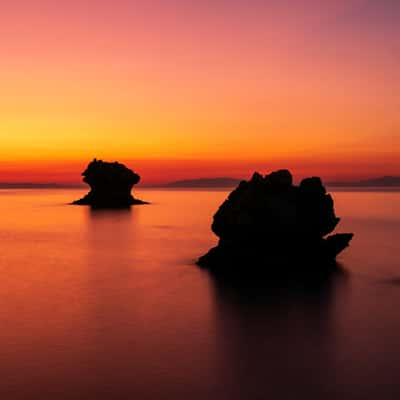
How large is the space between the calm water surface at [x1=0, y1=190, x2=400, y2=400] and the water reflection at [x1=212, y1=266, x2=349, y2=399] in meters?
0.06

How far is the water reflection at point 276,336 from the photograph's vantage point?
15250 mm

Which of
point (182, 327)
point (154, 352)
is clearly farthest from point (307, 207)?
point (154, 352)

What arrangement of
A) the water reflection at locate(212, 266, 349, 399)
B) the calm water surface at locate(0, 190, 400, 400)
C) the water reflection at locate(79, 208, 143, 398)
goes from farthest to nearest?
the water reflection at locate(79, 208, 143, 398), the water reflection at locate(212, 266, 349, 399), the calm water surface at locate(0, 190, 400, 400)

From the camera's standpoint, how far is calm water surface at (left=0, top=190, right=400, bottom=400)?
15117 millimetres

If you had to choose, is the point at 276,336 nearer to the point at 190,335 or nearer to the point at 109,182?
the point at 190,335

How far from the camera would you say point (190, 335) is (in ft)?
69.4

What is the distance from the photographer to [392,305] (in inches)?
1039

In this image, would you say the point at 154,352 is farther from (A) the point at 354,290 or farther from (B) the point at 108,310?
(A) the point at 354,290

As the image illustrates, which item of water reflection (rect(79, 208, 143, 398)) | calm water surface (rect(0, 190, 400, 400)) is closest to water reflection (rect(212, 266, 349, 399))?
calm water surface (rect(0, 190, 400, 400))

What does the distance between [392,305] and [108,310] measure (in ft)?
52.3

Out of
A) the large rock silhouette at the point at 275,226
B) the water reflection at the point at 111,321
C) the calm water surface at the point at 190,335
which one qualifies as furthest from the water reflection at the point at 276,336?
the water reflection at the point at 111,321

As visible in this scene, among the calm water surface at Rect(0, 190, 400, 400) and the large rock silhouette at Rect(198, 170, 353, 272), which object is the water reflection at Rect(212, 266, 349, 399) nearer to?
the calm water surface at Rect(0, 190, 400, 400)

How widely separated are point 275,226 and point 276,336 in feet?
45.8

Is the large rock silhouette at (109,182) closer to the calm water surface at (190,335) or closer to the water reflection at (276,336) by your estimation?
the calm water surface at (190,335)
